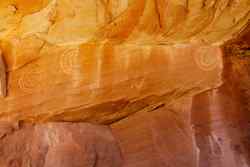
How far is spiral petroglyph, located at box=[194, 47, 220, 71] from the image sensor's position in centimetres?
337

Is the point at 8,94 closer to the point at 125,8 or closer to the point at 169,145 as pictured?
the point at 125,8

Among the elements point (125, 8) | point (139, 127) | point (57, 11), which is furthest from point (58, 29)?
point (139, 127)

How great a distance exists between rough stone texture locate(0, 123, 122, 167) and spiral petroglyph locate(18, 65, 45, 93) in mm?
316

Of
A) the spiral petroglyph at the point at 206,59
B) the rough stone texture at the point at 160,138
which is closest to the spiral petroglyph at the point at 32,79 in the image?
the rough stone texture at the point at 160,138

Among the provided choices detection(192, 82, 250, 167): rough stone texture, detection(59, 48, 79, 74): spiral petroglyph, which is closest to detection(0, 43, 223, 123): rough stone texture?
detection(59, 48, 79, 74): spiral petroglyph

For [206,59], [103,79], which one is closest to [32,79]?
[103,79]

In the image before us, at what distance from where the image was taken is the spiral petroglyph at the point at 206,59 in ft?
11.1

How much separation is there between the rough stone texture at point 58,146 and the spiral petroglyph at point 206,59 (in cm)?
95

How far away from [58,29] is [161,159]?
133cm

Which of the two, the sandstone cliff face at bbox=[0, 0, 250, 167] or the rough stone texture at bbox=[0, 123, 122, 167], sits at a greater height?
the sandstone cliff face at bbox=[0, 0, 250, 167]

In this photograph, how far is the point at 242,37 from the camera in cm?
342

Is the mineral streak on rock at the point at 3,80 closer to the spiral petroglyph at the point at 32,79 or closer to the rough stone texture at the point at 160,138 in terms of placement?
the spiral petroglyph at the point at 32,79

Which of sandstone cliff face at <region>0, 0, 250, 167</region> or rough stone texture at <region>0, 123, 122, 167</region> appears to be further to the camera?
rough stone texture at <region>0, 123, 122, 167</region>

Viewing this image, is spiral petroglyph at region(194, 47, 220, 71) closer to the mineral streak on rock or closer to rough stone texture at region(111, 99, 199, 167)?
rough stone texture at region(111, 99, 199, 167)
